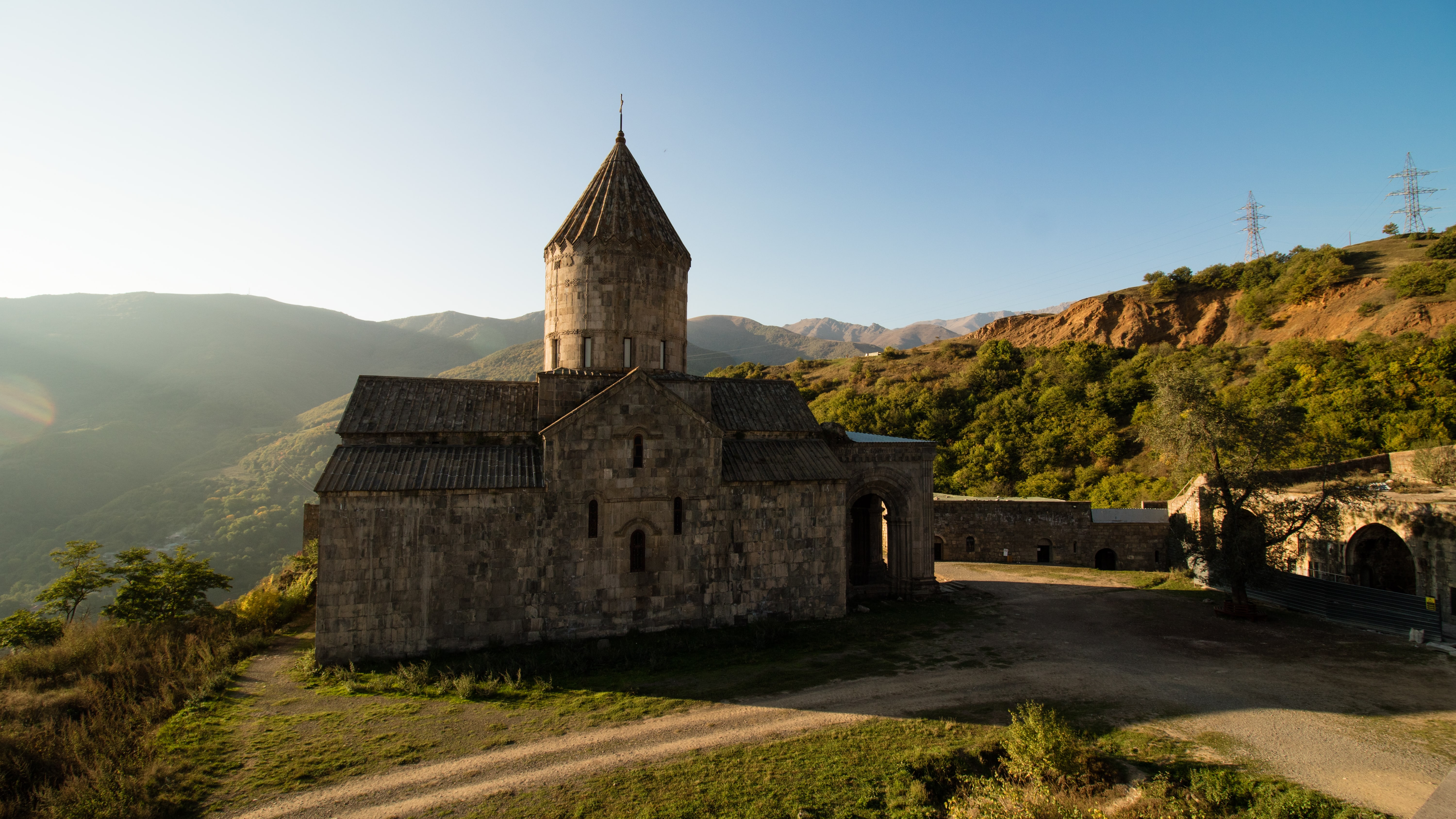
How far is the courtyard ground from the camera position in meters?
7.41

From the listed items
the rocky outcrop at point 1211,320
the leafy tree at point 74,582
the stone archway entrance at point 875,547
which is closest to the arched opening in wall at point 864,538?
the stone archway entrance at point 875,547

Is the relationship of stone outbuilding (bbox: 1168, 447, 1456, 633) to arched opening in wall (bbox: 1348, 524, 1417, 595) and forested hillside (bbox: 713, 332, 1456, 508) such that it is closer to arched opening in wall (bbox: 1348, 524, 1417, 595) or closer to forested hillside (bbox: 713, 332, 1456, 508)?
arched opening in wall (bbox: 1348, 524, 1417, 595)

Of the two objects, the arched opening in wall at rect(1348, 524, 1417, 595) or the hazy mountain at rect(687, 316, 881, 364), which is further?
the hazy mountain at rect(687, 316, 881, 364)

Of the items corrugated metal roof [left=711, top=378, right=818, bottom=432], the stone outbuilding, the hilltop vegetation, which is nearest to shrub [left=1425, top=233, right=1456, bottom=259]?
the hilltop vegetation

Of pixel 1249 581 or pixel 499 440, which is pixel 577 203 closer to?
pixel 499 440

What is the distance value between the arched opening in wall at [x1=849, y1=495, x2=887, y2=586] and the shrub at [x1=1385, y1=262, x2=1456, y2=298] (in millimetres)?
34807

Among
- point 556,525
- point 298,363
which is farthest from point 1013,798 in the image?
point 298,363

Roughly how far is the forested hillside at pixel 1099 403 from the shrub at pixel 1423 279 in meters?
4.65

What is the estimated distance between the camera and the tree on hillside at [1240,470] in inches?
594

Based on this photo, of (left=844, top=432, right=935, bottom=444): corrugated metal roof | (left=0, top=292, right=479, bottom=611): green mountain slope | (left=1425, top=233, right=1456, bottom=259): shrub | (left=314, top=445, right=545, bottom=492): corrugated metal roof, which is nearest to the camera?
(left=314, top=445, right=545, bottom=492): corrugated metal roof

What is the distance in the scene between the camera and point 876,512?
67.7 ft

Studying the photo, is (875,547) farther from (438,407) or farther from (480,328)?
(480,328)

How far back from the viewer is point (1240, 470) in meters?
15.7

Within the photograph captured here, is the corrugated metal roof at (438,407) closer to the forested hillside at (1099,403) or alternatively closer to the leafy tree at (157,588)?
the leafy tree at (157,588)
